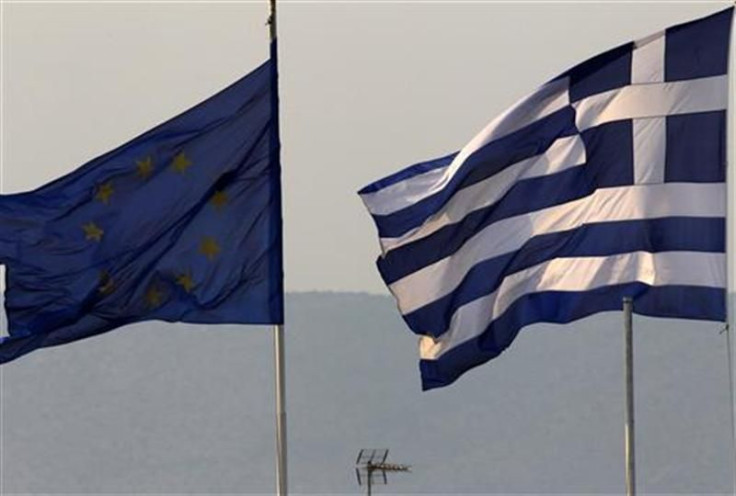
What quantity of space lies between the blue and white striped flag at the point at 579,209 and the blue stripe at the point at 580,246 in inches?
0.7

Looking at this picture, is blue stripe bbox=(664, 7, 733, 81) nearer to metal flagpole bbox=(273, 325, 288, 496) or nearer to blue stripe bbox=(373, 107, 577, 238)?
blue stripe bbox=(373, 107, 577, 238)

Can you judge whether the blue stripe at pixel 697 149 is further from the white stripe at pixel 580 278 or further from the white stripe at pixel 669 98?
the white stripe at pixel 580 278

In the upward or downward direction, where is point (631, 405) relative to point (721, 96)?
downward

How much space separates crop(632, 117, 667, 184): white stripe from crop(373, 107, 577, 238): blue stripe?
34.5 inches

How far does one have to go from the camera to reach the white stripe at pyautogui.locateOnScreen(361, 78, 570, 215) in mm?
42000

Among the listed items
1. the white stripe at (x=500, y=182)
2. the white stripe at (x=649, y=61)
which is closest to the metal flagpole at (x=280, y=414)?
the white stripe at (x=500, y=182)

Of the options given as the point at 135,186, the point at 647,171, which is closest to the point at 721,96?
the point at 647,171

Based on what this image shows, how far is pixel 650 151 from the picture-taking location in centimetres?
4138

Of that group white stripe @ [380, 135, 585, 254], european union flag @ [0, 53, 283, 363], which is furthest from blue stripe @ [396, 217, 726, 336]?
european union flag @ [0, 53, 283, 363]

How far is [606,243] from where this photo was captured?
41375mm

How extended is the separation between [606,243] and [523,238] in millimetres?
1125

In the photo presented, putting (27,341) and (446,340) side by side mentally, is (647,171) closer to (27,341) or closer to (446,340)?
(446,340)

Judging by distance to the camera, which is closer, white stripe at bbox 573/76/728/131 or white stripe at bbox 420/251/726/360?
white stripe at bbox 420/251/726/360

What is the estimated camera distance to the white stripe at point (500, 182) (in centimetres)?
4184
